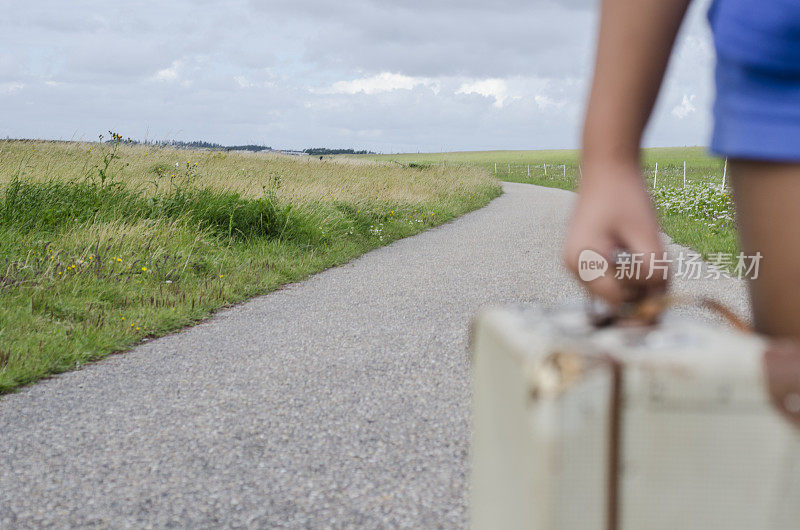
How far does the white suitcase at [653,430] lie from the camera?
24.8 inches

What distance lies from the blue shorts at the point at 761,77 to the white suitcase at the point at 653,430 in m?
0.19

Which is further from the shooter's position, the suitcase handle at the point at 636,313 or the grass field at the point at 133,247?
the grass field at the point at 133,247

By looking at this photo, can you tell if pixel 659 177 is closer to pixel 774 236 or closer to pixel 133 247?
pixel 133 247

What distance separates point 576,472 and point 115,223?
7.99 meters

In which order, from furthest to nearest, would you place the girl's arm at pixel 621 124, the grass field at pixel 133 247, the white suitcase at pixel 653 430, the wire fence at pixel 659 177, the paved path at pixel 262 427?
the wire fence at pixel 659 177
the grass field at pixel 133 247
the paved path at pixel 262 427
the girl's arm at pixel 621 124
the white suitcase at pixel 653 430

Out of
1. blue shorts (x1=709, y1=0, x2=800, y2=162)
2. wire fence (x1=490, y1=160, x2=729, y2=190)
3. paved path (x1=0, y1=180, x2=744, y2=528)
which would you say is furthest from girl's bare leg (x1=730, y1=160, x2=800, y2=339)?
wire fence (x1=490, y1=160, x2=729, y2=190)

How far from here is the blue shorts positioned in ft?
2.28

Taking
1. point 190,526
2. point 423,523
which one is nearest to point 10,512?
point 190,526

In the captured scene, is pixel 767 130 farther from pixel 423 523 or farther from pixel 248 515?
pixel 248 515

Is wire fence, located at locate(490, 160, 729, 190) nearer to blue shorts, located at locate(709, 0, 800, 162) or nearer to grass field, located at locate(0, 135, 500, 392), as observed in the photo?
grass field, located at locate(0, 135, 500, 392)

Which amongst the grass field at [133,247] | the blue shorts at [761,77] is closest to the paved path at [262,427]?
the grass field at [133,247]

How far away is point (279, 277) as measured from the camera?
24.8 ft

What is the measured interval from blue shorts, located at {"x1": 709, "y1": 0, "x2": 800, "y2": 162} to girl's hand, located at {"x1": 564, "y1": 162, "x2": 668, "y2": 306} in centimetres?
10

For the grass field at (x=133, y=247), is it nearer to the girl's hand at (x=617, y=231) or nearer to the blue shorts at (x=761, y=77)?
the girl's hand at (x=617, y=231)
